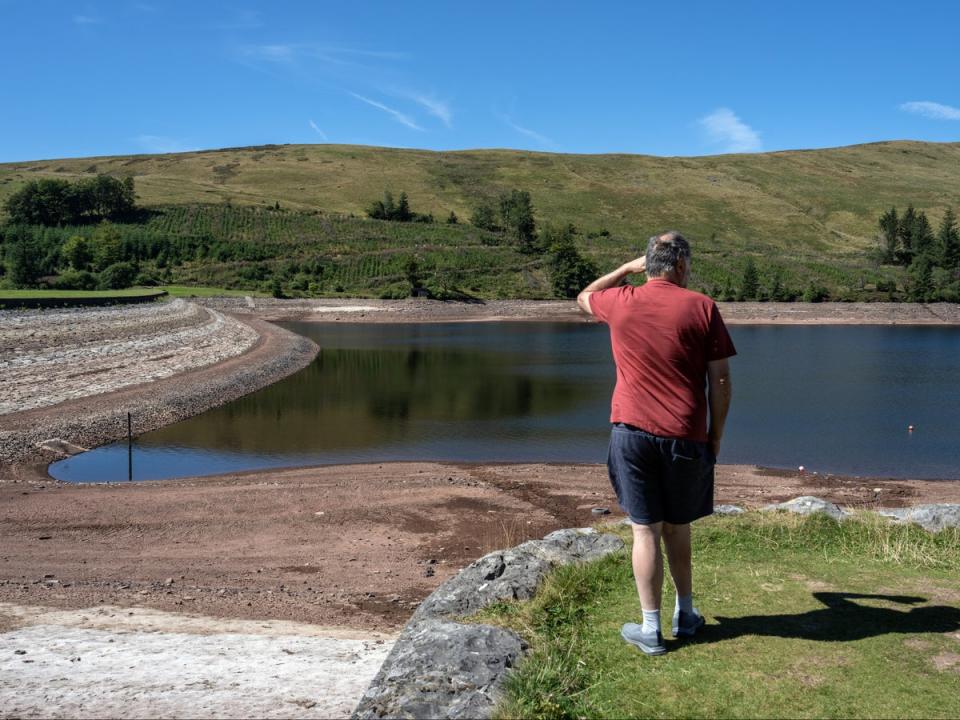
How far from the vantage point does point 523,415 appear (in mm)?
26469

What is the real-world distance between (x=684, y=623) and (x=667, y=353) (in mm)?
1716

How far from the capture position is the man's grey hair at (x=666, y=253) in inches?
193

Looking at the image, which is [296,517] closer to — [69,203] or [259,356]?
[259,356]

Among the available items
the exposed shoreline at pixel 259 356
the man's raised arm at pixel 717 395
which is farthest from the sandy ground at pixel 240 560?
the man's raised arm at pixel 717 395

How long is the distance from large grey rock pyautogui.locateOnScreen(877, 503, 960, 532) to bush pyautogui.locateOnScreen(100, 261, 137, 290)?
231ft

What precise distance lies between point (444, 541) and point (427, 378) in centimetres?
2360

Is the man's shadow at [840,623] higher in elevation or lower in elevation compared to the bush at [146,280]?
lower

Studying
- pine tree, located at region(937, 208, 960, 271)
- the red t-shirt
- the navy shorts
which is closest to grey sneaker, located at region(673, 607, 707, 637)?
the navy shorts

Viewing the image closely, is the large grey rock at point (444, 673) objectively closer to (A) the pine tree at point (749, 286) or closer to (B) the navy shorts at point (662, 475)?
(B) the navy shorts at point (662, 475)

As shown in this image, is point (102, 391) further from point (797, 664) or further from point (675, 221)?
point (675, 221)

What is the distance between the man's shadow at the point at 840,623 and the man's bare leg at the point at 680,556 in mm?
340

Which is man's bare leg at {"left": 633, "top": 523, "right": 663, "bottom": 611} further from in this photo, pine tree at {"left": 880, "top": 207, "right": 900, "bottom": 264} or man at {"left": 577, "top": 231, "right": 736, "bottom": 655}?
pine tree at {"left": 880, "top": 207, "right": 900, "bottom": 264}

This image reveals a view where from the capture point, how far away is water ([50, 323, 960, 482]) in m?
20.5

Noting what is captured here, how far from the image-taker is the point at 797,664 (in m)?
4.58
